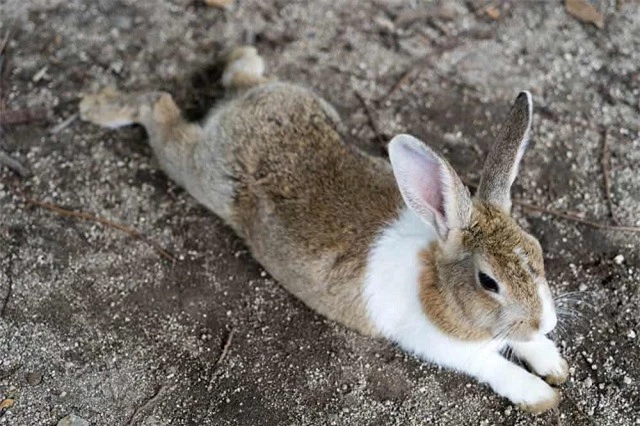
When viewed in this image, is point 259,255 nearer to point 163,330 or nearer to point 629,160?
point 163,330

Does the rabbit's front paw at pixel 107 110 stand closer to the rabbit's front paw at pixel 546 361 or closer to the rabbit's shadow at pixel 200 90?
the rabbit's shadow at pixel 200 90

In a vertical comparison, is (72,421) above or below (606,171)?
below

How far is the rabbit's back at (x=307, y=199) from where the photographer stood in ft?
12.6

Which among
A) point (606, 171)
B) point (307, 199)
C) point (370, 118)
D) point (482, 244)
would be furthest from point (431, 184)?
point (606, 171)

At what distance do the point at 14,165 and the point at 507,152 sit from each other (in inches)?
103

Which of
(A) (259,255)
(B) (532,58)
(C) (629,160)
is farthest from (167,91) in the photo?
(C) (629,160)

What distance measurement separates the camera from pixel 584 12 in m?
5.41

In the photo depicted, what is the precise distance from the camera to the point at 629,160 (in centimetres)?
469

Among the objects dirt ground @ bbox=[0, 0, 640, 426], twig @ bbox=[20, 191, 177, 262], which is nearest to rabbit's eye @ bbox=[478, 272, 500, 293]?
dirt ground @ bbox=[0, 0, 640, 426]

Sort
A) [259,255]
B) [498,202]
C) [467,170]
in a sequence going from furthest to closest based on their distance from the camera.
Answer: [467,170] < [259,255] < [498,202]

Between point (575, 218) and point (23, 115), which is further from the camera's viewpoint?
point (23, 115)

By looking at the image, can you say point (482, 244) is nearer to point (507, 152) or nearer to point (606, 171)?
point (507, 152)

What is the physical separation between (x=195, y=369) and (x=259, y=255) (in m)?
0.63

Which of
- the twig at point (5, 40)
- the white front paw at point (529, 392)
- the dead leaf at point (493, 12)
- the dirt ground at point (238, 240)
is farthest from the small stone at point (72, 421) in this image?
the dead leaf at point (493, 12)
